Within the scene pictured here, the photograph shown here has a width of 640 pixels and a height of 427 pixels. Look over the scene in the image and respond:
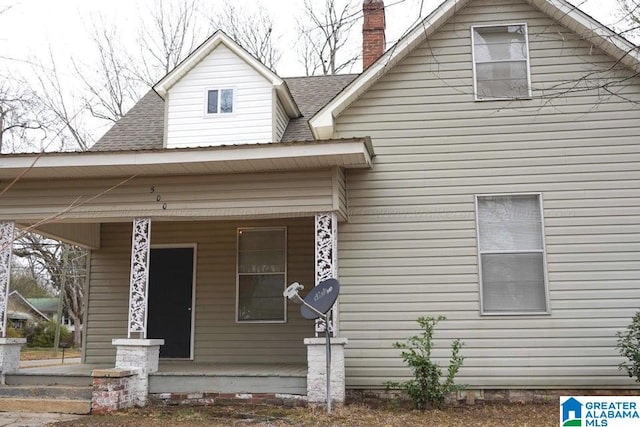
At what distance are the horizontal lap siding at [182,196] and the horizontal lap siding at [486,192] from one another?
3.00ft

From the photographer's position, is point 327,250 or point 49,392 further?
point 327,250

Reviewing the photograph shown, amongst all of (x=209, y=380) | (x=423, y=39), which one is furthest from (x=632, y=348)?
(x=209, y=380)

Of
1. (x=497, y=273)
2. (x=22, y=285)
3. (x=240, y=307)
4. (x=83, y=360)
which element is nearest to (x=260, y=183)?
(x=240, y=307)

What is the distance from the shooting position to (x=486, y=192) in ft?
27.5

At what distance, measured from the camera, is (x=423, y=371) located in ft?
24.2

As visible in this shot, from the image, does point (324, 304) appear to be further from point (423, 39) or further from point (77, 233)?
point (77, 233)

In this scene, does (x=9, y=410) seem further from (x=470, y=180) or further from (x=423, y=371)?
(x=470, y=180)

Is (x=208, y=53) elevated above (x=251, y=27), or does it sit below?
below

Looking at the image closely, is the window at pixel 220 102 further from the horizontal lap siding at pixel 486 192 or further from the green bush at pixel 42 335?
the green bush at pixel 42 335

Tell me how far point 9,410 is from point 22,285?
3044cm

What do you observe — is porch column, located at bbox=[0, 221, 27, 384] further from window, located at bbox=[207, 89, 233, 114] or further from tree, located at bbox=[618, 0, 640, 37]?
tree, located at bbox=[618, 0, 640, 37]

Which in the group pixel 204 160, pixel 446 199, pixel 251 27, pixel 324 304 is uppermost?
pixel 251 27

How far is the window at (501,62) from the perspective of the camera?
340 inches

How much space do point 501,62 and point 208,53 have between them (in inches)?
193
